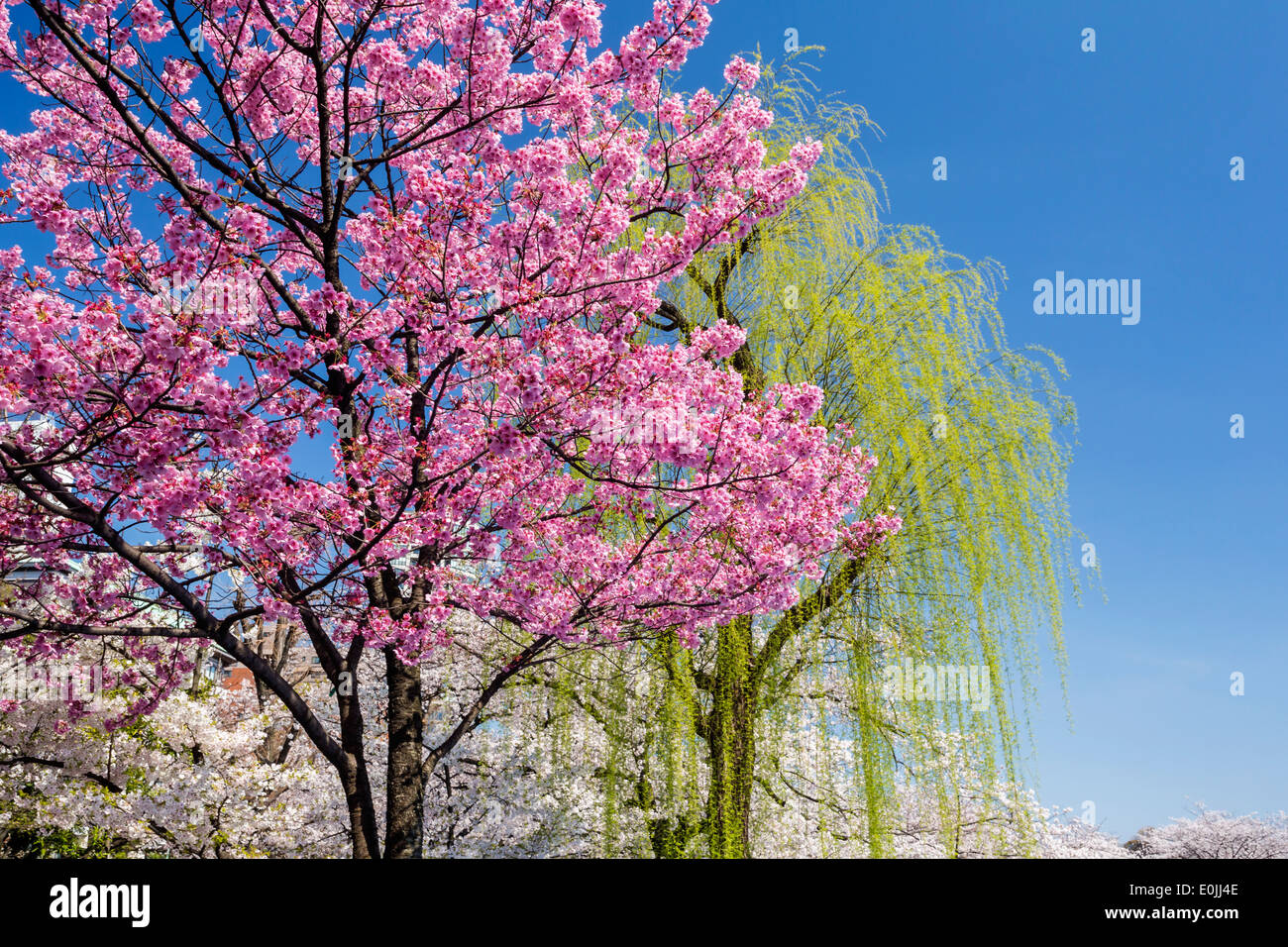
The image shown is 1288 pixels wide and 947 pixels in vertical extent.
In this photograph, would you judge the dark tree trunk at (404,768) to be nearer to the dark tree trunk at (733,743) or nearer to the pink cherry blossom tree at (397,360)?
the pink cherry blossom tree at (397,360)

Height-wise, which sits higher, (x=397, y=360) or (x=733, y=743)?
(x=397, y=360)

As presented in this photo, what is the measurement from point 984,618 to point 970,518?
0.79 m

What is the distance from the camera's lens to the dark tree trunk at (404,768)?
5.16m

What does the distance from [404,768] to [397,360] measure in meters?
2.65

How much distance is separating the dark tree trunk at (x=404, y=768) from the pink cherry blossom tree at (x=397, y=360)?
0.02 metres

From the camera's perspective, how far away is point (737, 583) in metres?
5.88

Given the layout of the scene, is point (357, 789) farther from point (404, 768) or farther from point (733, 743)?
point (733, 743)

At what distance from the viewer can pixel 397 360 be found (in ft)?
16.4

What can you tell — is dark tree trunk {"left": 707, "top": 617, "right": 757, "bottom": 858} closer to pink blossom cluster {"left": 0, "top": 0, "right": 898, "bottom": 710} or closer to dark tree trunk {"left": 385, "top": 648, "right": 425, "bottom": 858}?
pink blossom cluster {"left": 0, "top": 0, "right": 898, "bottom": 710}

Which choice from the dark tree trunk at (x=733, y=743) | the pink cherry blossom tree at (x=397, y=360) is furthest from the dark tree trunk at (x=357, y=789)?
the dark tree trunk at (x=733, y=743)

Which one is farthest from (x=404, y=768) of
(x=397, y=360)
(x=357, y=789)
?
(x=397, y=360)

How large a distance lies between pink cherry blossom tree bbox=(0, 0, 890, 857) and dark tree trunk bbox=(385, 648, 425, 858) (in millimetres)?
19
